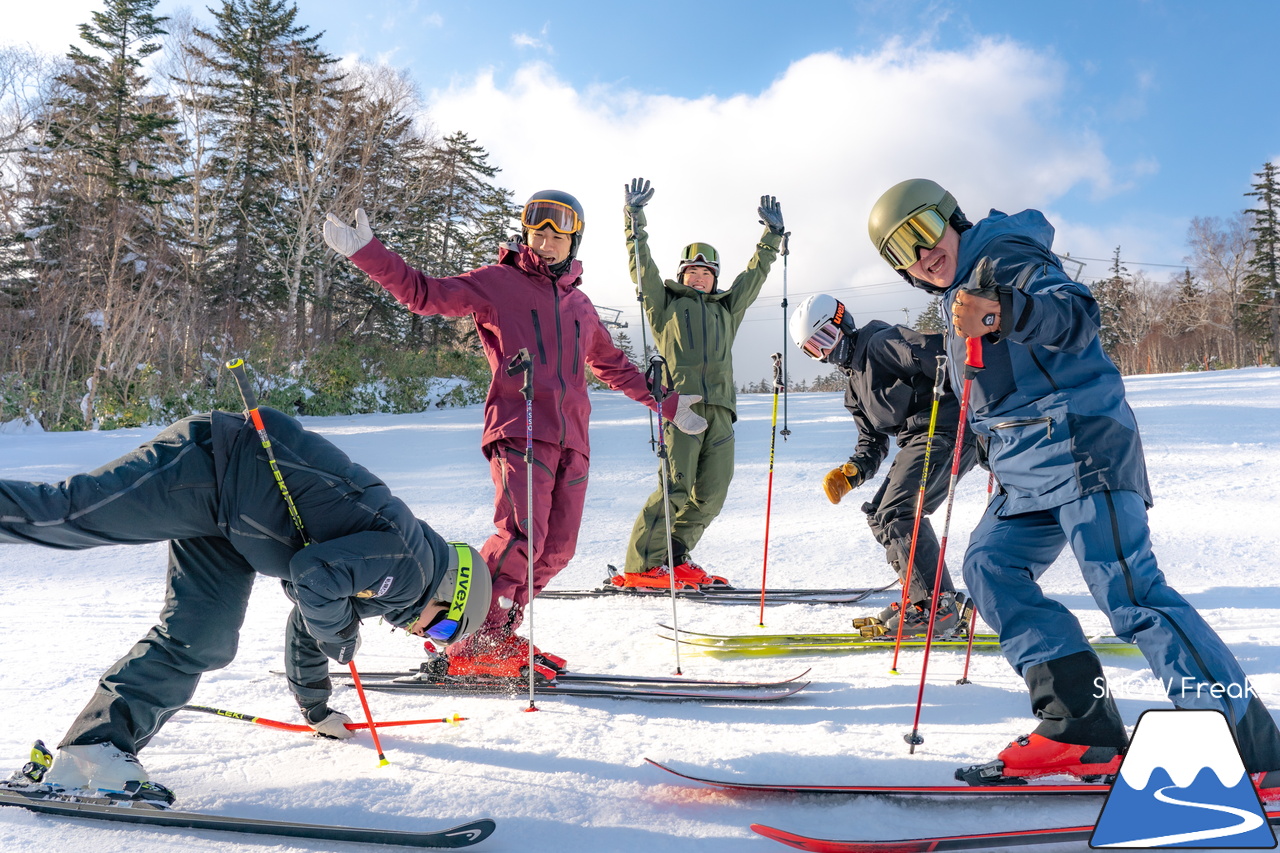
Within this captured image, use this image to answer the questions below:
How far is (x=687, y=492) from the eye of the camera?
15.5 feet

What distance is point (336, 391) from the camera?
1463cm

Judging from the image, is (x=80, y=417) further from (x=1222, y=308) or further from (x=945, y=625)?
(x=1222, y=308)

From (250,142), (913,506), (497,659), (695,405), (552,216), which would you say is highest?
(250,142)

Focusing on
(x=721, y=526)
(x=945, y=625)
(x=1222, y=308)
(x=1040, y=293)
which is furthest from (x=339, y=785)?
(x=1222, y=308)

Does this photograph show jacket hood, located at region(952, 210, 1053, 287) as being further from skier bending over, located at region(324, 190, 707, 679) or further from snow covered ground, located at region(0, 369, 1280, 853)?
skier bending over, located at region(324, 190, 707, 679)

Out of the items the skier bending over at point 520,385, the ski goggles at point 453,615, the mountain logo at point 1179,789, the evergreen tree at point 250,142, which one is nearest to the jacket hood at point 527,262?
the skier bending over at point 520,385

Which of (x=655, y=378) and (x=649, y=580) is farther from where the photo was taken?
(x=649, y=580)

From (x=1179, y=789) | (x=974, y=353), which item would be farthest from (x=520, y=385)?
(x=1179, y=789)

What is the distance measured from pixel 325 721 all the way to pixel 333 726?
3 cm

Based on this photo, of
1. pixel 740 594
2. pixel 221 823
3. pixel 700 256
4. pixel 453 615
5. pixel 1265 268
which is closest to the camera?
pixel 221 823

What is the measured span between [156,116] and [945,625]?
1088 inches

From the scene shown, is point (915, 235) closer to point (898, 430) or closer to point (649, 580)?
A: point (898, 430)

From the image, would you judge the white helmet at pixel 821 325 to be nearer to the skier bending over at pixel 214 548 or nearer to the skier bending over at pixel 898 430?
the skier bending over at pixel 898 430

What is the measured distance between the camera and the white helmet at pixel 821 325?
12.1 ft
